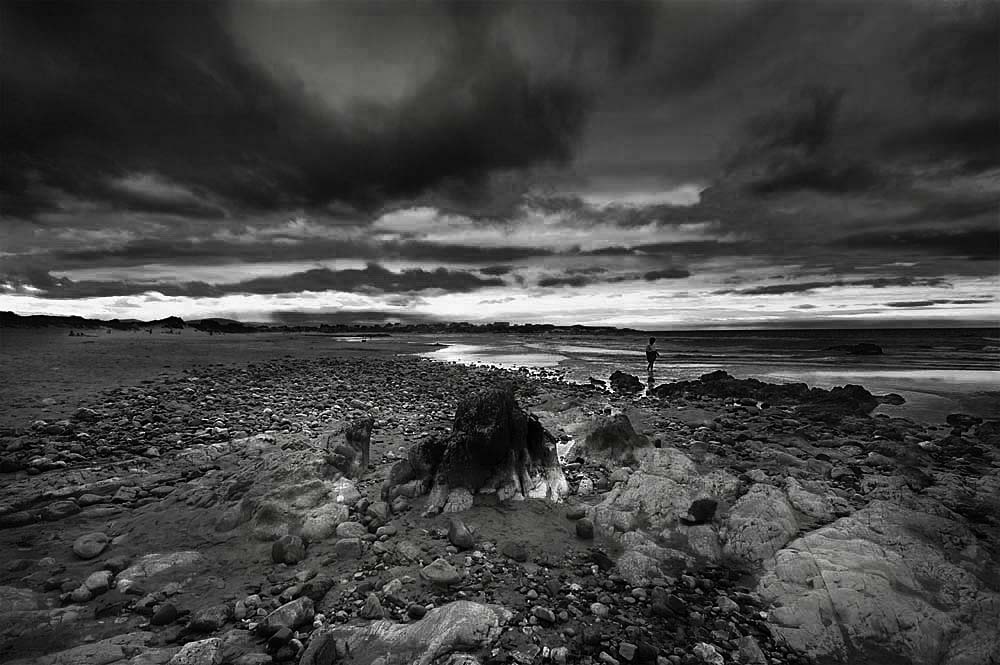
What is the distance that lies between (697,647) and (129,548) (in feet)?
22.0

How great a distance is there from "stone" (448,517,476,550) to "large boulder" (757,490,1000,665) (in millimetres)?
3353

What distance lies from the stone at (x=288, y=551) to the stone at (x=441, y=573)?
5.24 feet

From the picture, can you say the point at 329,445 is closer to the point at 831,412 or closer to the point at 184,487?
the point at 184,487

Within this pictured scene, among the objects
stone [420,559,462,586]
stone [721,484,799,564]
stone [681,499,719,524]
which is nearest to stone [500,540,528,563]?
stone [420,559,462,586]

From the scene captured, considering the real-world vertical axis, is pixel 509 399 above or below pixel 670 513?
above

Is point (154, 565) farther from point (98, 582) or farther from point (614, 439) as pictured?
point (614, 439)

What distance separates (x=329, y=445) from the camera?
7.66m

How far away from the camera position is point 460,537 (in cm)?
538

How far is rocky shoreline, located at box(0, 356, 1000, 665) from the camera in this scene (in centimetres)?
373

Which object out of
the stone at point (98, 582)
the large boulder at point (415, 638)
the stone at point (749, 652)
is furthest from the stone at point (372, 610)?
the stone at point (749, 652)

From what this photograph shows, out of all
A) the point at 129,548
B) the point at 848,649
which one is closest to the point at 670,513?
the point at 848,649

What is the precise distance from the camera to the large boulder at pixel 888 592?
3652mm

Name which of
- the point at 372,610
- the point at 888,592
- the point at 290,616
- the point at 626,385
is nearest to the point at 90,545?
the point at 290,616

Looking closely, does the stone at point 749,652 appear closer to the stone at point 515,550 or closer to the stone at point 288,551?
the stone at point 515,550
